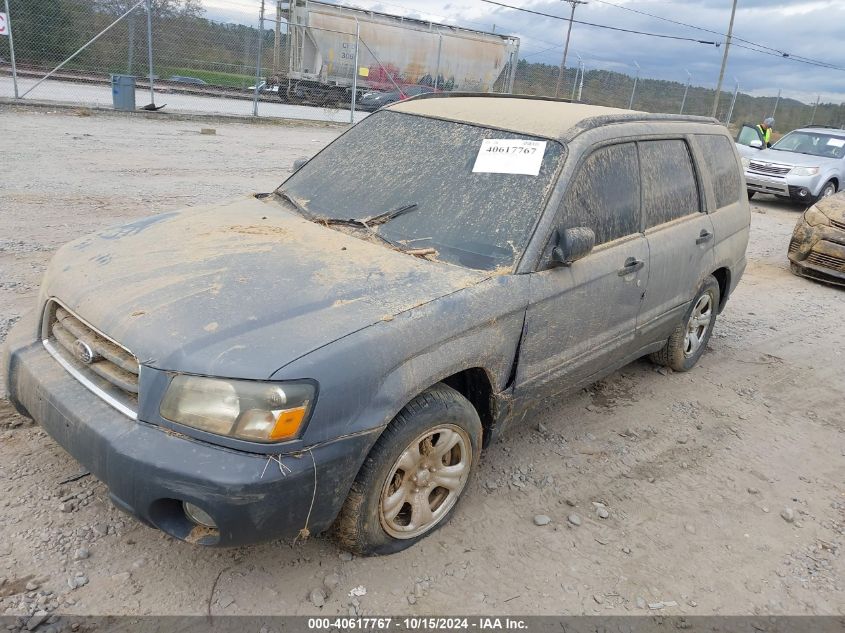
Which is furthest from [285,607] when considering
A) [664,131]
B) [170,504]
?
[664,131]

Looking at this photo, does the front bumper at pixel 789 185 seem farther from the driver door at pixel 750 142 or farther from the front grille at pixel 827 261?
the front grille at pixel 827 261

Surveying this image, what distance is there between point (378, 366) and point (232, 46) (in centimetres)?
1976

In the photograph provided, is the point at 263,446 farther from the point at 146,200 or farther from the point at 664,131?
the point at 146,200

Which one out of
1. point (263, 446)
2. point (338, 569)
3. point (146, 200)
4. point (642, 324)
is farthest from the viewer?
point (146, 200)

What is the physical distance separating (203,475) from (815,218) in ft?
26.9

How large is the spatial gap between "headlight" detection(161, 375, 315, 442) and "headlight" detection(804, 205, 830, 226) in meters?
7.78

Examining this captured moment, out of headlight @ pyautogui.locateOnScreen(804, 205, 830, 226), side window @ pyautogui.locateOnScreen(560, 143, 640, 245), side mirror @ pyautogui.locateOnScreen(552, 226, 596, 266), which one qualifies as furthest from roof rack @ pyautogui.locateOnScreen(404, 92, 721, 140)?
headlight @ pyautogui.locateOnScreen(804, 205, 830, 226)

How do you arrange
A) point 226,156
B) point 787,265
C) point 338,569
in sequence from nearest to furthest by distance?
point 338,569
point 787,265
point 226,156

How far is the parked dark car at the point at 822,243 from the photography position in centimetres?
773

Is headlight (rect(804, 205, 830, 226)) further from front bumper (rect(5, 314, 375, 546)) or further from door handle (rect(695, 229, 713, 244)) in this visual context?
front bumper (rect(5, 314, 375, 546))

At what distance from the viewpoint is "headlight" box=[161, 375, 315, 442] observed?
2.17 m

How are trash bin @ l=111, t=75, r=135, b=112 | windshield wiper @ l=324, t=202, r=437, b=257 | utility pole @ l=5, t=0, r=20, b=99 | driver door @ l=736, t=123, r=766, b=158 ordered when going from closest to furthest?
windshield wiper @ l=324, t=202, r=437, b=257, utility pole @ l=5, t=0, r=20, b=99, driver door @ l=736, t=123, r=766, b=158, trash bin @ l=111, t=75, r=135, b=112

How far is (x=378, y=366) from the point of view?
7.73ft

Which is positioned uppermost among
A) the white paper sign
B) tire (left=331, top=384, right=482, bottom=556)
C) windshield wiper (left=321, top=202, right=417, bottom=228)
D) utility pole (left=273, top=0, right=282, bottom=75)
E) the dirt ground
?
utility pole (left=273, top=0, right=282, bottom=75)
